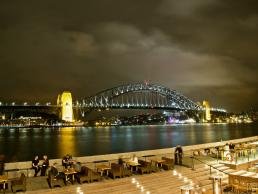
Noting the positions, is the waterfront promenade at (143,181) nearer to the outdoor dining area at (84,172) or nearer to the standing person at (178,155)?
the outdoor dining area at (84,172)

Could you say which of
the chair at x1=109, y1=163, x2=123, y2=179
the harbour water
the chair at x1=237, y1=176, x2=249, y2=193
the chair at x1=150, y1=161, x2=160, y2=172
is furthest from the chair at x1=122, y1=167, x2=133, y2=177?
the harbour water

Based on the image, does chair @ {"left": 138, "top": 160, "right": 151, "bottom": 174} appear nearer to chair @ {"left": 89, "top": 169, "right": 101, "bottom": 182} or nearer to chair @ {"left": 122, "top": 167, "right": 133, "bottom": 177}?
chair @ {"left": 122, "top": 167, "right": 133, "bottom": 177}

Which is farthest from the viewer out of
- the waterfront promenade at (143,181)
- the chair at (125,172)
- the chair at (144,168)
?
the chair at (144,168)

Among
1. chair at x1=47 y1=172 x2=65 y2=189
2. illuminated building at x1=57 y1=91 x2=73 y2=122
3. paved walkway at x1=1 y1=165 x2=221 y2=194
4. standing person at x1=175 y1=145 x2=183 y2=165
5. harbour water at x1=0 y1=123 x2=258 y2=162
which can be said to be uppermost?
illuminated building at x1=57 y1=91 x2=73 y2=122

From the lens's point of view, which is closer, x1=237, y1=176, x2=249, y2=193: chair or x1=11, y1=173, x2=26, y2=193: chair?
x1=11, y1=173, x2=26, y2=193: chair

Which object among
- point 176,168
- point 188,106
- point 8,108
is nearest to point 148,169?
point 176,168

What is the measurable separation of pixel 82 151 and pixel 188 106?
127991 mm

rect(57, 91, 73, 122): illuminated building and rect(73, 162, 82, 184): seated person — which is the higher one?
rect(57, 91, 73, 122): illuminated building

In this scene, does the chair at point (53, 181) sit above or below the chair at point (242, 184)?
above

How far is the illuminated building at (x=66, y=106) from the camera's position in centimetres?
13268

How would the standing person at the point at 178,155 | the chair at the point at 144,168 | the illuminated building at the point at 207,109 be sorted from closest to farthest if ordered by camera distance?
the chair at the point at 144,168 → the standing person at the point at 178,155 → the illuminated building at the point at 207,109

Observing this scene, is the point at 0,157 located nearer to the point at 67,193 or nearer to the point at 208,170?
the point at 67,193

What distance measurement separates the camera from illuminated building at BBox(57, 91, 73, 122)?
132675mm

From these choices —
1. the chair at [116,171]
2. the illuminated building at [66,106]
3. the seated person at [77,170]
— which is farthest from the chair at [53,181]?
the illuminated building at [66,106]
